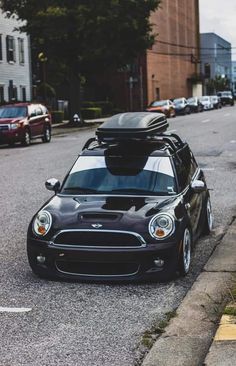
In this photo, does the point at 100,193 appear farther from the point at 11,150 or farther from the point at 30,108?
the point at 30,108

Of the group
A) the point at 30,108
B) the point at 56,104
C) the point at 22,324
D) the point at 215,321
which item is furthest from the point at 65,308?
the point at 56,104

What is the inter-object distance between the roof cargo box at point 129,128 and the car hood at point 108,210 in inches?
48.1

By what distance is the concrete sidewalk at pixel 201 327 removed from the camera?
15.4 ft

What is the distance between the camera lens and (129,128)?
824 cm

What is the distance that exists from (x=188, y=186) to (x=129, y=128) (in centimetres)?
103

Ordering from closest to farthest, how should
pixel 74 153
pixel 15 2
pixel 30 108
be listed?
pixel 74 153
pixel 30 108
pixel 15 2

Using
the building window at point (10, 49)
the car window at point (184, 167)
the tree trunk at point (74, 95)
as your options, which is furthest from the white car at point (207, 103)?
the car window at point (184, 167)

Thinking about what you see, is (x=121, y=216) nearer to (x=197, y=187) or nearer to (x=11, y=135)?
(x=197, y=187)

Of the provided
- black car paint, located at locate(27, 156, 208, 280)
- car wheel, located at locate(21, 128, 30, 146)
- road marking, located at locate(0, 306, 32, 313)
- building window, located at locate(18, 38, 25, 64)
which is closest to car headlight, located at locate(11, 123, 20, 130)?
car wheel, located at locate(21, 128, 30, 146)

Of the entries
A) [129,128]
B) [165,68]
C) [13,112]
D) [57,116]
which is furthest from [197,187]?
[165,68]

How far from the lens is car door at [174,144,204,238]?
25.1 feet

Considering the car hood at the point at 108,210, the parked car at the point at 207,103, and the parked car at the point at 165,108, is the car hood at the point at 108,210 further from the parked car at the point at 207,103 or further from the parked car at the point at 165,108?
the parked car at the point at 207,103

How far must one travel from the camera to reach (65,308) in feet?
19.8

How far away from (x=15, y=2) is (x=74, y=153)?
2064 centimetres
